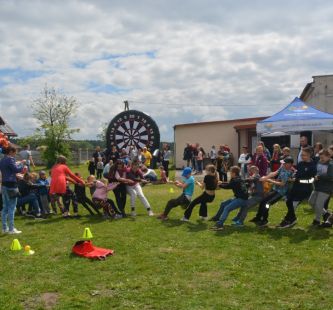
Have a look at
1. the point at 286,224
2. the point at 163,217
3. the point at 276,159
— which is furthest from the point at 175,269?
the point at 276,159

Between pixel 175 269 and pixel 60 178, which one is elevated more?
pixel 60 178

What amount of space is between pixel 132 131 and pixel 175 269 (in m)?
14.0

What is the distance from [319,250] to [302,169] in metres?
2.22

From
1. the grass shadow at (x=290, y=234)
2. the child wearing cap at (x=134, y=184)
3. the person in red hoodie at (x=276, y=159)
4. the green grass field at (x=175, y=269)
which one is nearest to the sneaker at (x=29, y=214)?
the green grass field at (x=175, y=269)

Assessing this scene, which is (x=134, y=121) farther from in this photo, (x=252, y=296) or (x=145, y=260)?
(x=252, y=296)

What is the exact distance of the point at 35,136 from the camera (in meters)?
46.7

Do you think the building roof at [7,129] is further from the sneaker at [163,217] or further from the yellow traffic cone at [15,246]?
the yellow traffic cone at [15,246]

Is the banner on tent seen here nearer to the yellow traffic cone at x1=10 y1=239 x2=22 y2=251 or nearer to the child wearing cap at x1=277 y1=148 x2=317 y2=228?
the child wearing cap at x1=277 y1=148 x2=317 y2=228

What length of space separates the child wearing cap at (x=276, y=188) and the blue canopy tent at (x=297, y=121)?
676 centimetres

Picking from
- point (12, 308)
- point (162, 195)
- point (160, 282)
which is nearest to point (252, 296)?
point (160, 282)

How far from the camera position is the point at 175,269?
731 cm

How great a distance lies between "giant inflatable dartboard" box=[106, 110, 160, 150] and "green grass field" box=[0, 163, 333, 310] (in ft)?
32.7

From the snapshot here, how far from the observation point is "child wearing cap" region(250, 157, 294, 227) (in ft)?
33.6

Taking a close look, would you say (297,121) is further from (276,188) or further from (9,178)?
(9,178)
